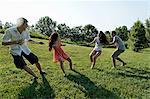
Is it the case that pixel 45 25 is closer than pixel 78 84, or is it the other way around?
pixel 78 84

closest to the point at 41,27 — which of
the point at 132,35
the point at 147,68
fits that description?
the point at 132,35

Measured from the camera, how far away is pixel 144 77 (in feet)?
45.4

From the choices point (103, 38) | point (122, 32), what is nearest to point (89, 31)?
point (122, 32)

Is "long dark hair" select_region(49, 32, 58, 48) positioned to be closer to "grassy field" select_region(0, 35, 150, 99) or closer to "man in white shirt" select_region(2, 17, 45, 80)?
"grassy field" select_region(0, 35, 150, 99)

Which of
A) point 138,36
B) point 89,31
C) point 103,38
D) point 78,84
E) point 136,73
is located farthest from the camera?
point 89,31

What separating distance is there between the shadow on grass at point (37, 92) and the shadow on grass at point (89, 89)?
3.62 ft

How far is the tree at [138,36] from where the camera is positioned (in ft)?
188

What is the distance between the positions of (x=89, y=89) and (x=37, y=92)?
71.0 inches

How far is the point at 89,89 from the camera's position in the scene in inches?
438

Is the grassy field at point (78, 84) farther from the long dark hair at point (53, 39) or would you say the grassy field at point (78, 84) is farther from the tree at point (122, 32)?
the tree at point (122, 32)

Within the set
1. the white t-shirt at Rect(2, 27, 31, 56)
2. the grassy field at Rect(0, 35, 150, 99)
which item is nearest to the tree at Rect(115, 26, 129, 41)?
the grassy field at Rect(0, 35, 150, 99)

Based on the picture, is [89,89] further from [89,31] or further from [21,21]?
[89,31]

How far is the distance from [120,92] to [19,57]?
3.64 metres

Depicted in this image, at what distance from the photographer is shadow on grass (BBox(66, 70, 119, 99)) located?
1064cm
